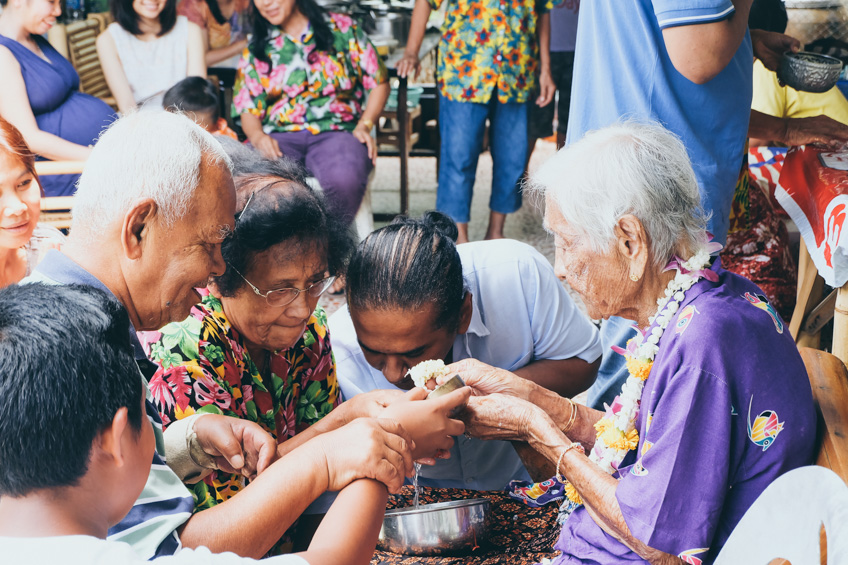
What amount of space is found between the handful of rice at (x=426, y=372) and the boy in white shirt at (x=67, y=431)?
1035 millimetres

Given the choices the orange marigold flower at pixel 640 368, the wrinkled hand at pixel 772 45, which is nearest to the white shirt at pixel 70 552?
the orange marigold flower at pixel 640 368

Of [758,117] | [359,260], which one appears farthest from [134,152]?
[758,117]

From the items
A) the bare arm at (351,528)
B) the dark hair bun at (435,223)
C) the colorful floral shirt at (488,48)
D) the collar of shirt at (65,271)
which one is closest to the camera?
the bare arm at (351,528)

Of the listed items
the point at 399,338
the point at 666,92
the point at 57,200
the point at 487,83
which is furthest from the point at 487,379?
the point at 487,83

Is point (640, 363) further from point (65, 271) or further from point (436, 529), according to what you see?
point (65, 271)

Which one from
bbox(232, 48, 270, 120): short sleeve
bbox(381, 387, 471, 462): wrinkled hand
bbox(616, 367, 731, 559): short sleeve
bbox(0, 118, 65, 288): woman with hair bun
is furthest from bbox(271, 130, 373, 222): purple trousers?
bbox(616, 367, 731, 559): short sleeve

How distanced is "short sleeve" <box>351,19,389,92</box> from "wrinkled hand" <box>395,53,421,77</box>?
21cm

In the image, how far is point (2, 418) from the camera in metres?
1.10

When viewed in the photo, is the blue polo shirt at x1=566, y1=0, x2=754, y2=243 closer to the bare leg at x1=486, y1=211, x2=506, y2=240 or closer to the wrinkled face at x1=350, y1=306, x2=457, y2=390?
the wrinkled face at x1=350, y1=306, x2=457, y2=390

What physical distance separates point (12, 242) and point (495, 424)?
81.0 inches

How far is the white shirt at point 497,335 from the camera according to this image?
8.51 feet

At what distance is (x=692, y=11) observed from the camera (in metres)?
2.20

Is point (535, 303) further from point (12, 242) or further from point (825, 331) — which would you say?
point (825, 331)

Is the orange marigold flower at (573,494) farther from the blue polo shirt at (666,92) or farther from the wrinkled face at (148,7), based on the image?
the wrinkled face at (148,7)
